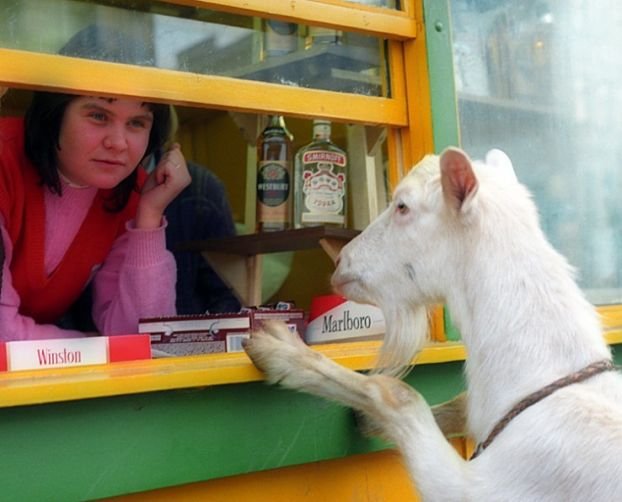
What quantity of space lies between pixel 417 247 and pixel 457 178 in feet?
0.65

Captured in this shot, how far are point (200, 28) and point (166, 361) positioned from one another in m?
0.71

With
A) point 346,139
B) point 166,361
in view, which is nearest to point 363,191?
point 346,139

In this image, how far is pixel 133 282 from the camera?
2600 millimetres

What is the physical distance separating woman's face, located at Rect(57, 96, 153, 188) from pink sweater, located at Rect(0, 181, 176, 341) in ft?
0.22

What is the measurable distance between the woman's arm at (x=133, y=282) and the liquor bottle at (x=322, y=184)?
0.37 metres

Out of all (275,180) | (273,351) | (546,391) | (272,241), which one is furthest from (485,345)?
(275,180)

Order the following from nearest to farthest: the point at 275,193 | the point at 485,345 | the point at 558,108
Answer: the point at 485,345, the point at 275,193, the point at 558,108

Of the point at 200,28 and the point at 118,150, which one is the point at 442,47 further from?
the point at 118,150

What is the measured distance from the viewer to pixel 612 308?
3035 mm

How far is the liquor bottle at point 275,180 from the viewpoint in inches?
107

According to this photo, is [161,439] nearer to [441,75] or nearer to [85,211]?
[85,211]

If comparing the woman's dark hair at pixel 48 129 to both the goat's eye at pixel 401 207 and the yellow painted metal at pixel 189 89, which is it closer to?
the yellow painted metal at pixel 189 89

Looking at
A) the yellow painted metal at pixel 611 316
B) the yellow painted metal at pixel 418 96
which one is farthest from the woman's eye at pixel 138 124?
the yellow painted metal at pixel 611 316

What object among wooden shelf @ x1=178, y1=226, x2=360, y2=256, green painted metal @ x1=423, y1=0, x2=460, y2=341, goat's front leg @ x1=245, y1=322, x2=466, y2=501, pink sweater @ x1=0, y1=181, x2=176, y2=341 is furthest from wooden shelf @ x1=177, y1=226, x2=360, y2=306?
goat's front leg @ x1=245, y1=322, x2=466, y2=501
